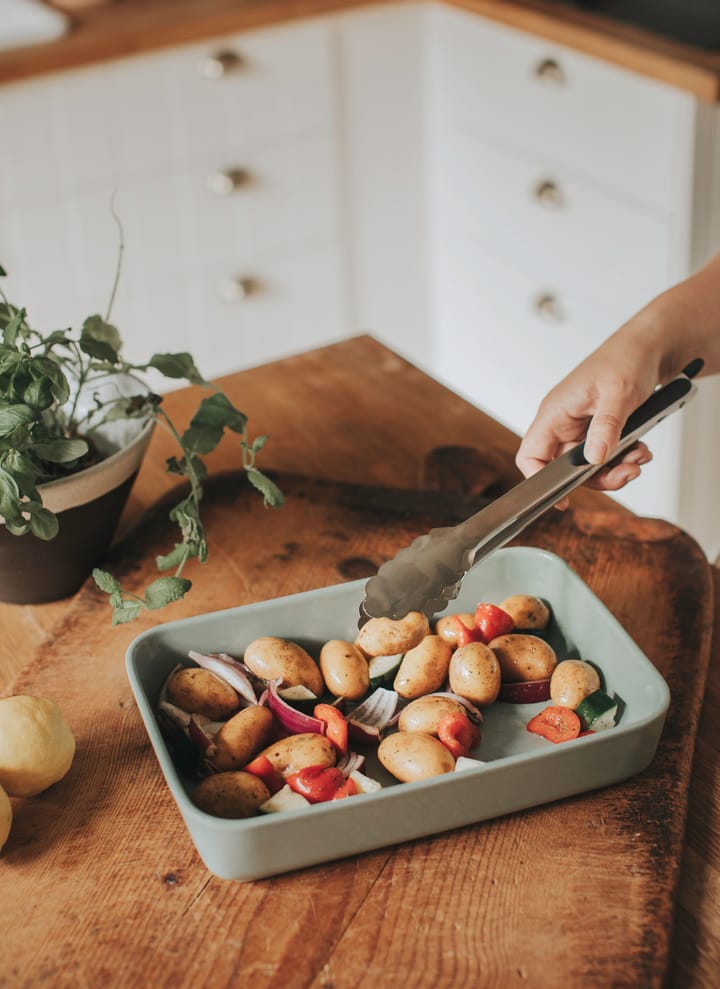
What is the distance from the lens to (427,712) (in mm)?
760

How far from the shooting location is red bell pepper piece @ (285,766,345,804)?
0.71m

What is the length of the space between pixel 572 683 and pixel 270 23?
5.34 feet

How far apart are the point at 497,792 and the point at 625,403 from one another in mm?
384

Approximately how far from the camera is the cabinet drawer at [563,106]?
169 cm

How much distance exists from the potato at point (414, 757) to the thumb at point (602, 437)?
0.86 ft

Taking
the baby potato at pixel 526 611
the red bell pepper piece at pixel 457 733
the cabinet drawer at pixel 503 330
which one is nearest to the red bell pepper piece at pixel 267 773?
the red bell pepper piece at pixel 457 733

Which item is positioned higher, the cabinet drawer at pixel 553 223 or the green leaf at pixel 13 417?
the green leaf at pixel 13 417

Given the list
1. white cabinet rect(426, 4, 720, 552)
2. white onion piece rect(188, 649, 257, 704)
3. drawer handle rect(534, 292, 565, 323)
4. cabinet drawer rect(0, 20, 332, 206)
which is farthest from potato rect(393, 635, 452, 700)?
cabinet drawer rect(0, 20, 332, 206)

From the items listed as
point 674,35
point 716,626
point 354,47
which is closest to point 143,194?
point 354,47

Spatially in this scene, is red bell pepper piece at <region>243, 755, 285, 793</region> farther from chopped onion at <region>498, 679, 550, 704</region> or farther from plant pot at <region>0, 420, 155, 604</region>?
plant pot at <region>0, 420, 155, 604</region>

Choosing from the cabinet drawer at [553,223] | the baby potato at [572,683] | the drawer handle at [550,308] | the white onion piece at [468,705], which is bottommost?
the drawer handle at [550,308]

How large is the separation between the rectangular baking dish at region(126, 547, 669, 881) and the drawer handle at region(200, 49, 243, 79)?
1461 mm

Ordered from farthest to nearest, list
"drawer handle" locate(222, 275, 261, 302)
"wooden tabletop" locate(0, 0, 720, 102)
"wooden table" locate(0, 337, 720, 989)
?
1. "drawer handle" locate(222, 275, 261, 302)
2. "wooden tabletop" locate(0, 0, 720, 102)
3. "wooden table" locate(0, 337, 720, 989)

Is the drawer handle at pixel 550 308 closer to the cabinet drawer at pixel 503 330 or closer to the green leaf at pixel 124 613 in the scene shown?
the cabinet drawer at pixel 503 330
